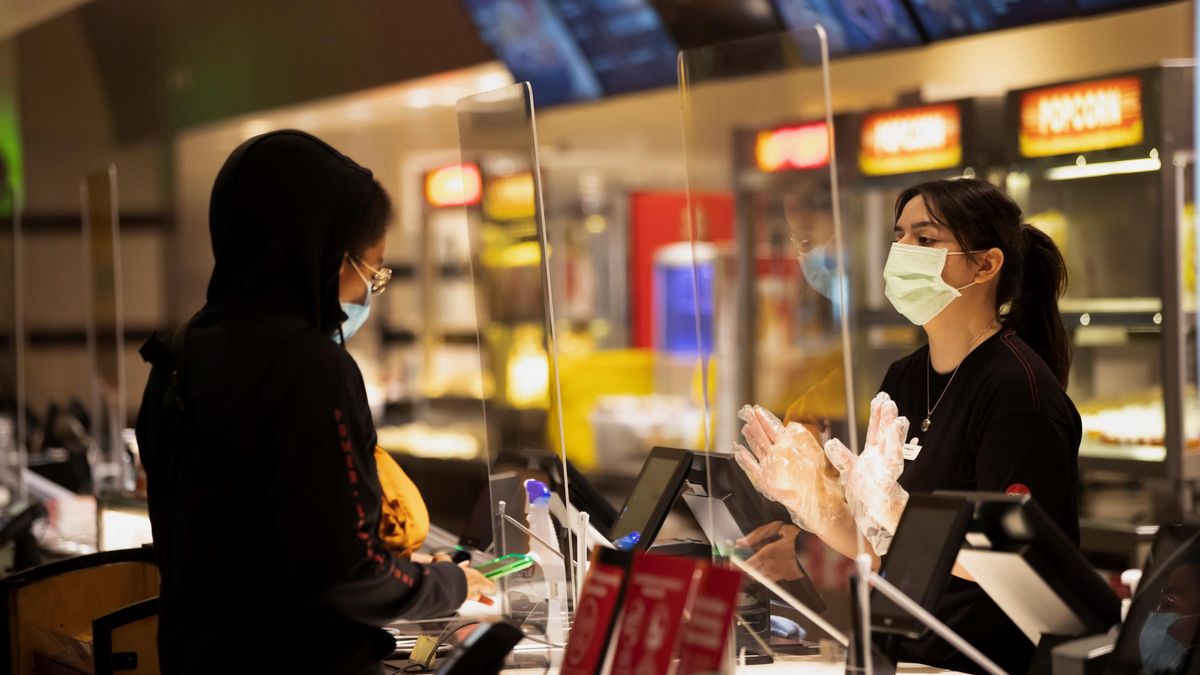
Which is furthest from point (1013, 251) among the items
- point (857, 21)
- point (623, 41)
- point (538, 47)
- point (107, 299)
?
point (538, 47)

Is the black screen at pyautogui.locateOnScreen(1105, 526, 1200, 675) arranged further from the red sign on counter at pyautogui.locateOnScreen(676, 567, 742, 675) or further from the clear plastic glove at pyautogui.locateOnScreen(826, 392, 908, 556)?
the red sign on counter at pyautogui.locateOnScreen(676, 567, 742, 675)

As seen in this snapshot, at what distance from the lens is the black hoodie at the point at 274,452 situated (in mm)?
1793

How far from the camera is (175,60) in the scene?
9258mm

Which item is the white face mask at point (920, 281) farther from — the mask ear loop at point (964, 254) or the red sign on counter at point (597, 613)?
the red sign on counter at point (597, 613)

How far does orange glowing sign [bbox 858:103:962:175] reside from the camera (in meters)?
5.64

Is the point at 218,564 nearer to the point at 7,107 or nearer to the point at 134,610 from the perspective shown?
the point at 134,610

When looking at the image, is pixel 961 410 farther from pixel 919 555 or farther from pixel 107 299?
pixel 107 299

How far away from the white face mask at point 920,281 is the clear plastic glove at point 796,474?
47 cm

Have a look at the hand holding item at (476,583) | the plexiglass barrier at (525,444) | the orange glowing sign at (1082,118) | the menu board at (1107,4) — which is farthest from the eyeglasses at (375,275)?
the menu board at (1107,4)

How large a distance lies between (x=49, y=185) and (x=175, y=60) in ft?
5.88

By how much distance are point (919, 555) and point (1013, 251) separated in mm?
890

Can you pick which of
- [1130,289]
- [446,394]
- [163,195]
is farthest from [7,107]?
[1130,289]

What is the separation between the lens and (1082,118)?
5.10 m

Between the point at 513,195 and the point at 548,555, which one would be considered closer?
the point at 548,555
